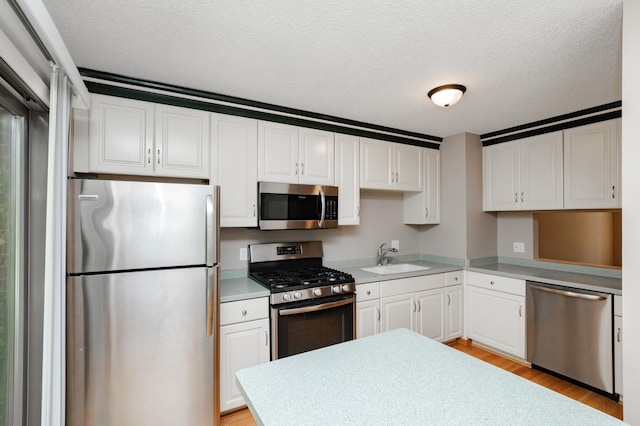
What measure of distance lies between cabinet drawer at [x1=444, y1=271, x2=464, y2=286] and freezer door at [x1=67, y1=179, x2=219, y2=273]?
2.43 metres

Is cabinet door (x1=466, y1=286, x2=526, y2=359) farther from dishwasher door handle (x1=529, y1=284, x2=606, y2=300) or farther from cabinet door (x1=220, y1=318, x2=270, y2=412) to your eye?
cabinet door (x1=220, y1=318, x2=270, y2=412)

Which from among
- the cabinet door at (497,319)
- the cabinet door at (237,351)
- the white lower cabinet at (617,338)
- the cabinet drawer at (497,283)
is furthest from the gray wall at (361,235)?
the white lower cabinet at (617,338)

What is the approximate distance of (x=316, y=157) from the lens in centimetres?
290

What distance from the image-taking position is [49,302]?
1.42 metres

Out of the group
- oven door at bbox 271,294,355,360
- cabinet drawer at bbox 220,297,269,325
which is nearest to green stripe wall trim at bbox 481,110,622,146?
oven door at bbox 271,294,355,360

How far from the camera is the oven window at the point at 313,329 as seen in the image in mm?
2346

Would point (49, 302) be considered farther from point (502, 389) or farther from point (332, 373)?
point (502, 389)

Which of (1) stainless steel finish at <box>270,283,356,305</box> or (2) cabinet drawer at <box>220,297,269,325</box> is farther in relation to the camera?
(1) stainless steel finish at <box>270,283,356,305</box>

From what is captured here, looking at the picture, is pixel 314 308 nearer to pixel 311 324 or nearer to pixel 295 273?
pixel 311 324

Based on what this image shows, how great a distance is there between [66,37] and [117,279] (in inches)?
51.2

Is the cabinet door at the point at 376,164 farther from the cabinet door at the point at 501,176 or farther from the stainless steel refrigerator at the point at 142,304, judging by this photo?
the stainless steel refrigerator at the point at 142,304

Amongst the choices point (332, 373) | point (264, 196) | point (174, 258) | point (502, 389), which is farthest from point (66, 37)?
point (502, 389)

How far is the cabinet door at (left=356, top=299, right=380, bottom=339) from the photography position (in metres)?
2.78

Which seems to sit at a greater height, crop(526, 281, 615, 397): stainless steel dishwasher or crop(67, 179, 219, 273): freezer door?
crop(67, 179, 219, 273): freezer door
